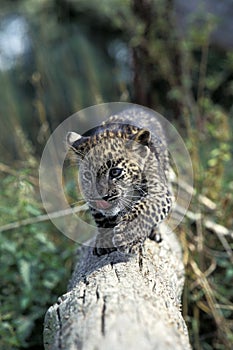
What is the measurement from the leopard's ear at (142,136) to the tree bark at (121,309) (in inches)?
28.3

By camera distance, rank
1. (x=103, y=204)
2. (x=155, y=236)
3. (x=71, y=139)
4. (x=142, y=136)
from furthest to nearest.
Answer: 1. (x=155, y=236)
2. (x=71, y=139)
3. (x=142, y=136)
4. (x=103, y=204)

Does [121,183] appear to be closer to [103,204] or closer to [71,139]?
[103,204]

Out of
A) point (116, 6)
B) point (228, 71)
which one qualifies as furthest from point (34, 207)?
point (228, 71)

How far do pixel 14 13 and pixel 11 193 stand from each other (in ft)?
22.6

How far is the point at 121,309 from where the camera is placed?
252cm

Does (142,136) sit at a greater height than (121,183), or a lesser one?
greater

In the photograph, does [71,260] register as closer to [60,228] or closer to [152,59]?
[60,228]

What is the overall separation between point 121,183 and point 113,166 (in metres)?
0.12

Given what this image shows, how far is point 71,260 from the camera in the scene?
5016 mm

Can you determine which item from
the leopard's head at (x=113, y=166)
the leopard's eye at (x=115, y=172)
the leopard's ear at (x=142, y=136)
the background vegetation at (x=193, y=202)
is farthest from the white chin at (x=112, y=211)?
the background vegetation at (x=193, y=202)

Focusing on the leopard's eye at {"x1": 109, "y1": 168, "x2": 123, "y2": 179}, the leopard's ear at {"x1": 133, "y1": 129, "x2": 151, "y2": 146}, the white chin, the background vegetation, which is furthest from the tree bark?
the background vegetation

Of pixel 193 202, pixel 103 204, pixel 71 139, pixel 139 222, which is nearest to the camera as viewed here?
pixel 103 204

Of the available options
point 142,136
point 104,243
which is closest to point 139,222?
point 104,243

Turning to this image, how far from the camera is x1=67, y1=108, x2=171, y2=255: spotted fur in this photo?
3.41 meters
